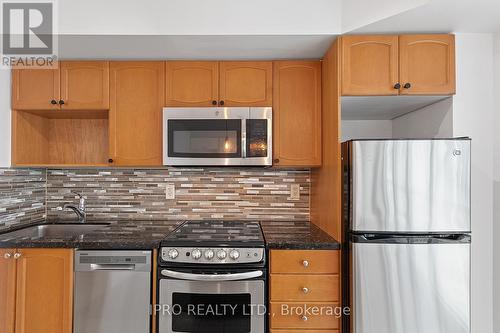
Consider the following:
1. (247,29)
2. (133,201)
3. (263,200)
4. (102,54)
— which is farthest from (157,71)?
(263,200)

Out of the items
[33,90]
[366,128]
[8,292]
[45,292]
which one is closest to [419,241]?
[366,128]

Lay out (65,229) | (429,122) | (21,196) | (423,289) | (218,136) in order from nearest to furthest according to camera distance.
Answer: (423,289)
(429,122)
(218,136)
(21,196)
(65,229)

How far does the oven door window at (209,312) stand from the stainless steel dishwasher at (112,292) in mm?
195

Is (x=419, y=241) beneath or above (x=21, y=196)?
beneath

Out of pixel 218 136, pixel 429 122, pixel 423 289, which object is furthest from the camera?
pixel 218 136

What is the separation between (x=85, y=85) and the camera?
7.15ft

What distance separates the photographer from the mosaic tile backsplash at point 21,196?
6.97ft

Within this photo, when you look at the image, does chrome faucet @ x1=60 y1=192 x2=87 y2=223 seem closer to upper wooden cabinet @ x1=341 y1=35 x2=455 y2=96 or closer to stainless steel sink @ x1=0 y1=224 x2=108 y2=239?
stainless steel sink @ x1=0 y1=224 x2=108 y2=239

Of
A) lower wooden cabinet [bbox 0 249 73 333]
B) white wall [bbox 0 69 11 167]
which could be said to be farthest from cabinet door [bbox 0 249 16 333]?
white wall [bbox 0 69 11 167]

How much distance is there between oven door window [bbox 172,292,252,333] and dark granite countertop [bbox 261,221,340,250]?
1.22ft

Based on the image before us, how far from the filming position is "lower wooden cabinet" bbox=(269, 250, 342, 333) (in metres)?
1.78

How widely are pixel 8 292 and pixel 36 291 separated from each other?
0.18 metres

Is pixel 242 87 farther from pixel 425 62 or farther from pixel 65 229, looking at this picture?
pixel 65 229

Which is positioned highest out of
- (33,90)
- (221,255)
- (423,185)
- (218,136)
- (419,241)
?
(33,90)
